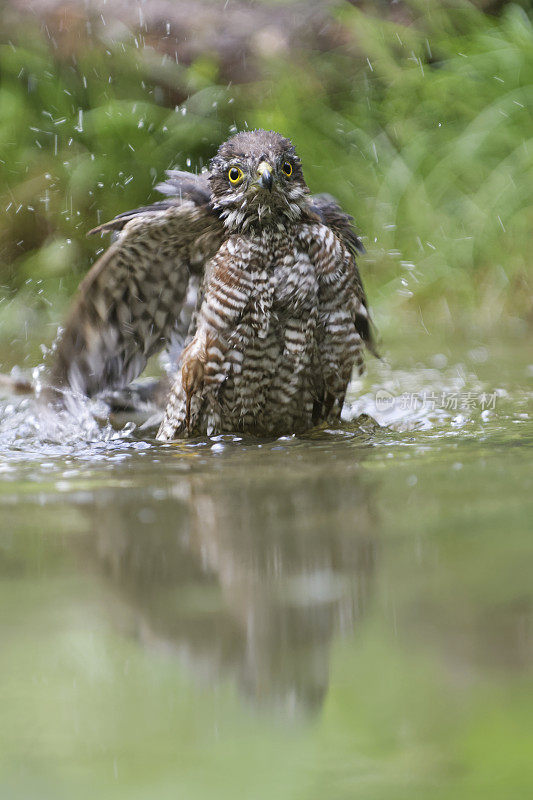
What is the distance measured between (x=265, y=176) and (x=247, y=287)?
376mm

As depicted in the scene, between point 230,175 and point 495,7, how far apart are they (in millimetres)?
4449

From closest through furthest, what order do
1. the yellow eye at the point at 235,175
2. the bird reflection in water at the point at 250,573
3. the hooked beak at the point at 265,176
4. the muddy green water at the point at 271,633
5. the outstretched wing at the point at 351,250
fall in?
the muddy green water at the point at 271,633 < the bird reflection in water at the point at 250,573 < the hooked beak at the point at 265,176 < the yellow eye at the point at 235,175 < the outstretched wing at the point at 351,250

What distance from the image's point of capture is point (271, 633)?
137 cm

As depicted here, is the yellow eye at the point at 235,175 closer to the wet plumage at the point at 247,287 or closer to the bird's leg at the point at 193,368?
the wet plumage at the point at 247,287

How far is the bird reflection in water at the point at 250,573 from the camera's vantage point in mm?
1284

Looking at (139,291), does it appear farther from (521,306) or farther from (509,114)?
(509,114)

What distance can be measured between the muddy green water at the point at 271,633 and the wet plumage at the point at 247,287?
82cm

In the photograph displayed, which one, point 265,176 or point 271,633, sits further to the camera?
point 265,176

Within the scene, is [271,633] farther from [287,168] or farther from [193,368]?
[287,168]

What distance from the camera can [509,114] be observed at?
238 inches

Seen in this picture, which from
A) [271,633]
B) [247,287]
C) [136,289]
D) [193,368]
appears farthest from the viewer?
[136,289]

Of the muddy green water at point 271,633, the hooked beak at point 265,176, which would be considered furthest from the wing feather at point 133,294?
the muddy green water at point 271,633

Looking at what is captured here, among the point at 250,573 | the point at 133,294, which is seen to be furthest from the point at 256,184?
the point at 250,573

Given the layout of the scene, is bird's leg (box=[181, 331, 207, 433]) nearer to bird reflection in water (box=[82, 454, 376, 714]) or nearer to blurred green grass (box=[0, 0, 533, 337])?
bird reflection in water (box=[82, 454, 376, 714])
